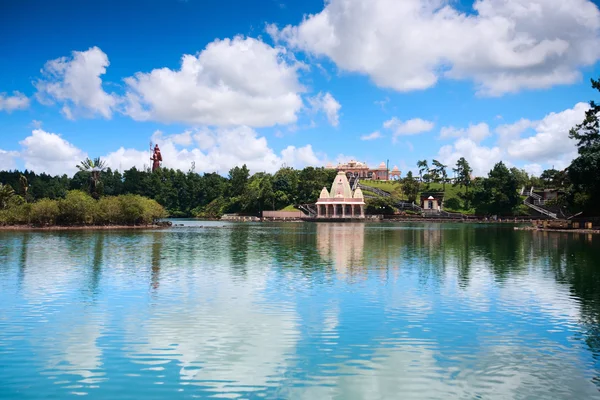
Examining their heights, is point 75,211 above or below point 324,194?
below

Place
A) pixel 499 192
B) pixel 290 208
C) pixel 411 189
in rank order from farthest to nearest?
pixel 290 208, pixel 411 189, pixel 499 192

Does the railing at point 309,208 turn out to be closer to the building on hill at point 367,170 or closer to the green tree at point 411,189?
the green tree at point 411,189

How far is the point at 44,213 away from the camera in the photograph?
73500mm

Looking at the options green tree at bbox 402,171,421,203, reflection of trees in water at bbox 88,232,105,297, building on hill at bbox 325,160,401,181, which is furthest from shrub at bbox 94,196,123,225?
building on hill at bbox 325,160,401,181

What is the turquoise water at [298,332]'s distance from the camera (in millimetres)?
11266

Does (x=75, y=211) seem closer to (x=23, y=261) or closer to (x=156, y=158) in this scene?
(x=23, y=261)

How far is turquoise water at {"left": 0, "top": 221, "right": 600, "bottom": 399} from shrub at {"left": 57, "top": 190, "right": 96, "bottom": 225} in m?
47.4

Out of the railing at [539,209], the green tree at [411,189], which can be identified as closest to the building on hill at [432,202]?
the green tree at [411,189]

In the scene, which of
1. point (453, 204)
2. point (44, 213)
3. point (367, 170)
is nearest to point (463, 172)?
point (453, 204)

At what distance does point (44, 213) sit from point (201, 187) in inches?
3435

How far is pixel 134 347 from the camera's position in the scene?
1380cm

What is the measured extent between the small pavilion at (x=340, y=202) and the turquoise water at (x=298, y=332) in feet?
320

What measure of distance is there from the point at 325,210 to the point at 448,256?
9202 centimetres

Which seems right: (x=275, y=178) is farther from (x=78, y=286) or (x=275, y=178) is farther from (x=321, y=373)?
(x=321, y=373)
